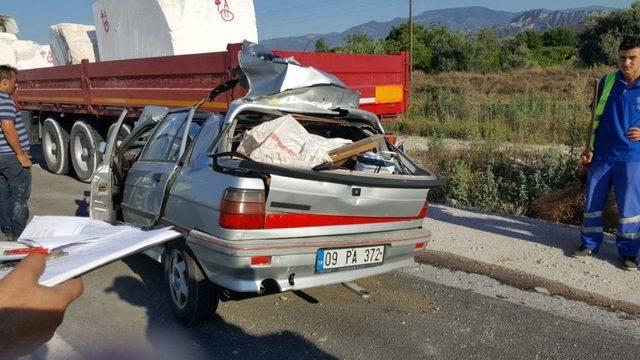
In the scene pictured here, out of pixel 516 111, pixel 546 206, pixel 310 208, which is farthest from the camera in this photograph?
pixel 516 111

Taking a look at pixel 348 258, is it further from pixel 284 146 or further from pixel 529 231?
pixel 529 231

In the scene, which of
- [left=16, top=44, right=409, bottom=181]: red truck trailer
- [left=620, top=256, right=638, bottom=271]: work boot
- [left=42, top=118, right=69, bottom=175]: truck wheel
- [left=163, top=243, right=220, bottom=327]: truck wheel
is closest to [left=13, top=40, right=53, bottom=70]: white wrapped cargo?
[left=16, top=44, right=409, bottom=181]: red truck trailer

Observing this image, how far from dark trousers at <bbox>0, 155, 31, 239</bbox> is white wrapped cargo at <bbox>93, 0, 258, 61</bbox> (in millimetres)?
3363

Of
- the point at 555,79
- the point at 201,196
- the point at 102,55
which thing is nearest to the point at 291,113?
the point at 201,196

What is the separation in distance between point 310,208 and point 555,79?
2414 centimetres

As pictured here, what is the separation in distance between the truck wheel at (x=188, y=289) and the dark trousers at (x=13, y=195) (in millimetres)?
2602

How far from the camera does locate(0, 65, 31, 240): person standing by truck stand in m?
5.34

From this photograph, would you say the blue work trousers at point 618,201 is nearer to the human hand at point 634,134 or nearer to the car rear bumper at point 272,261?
the human hand at point 634,134

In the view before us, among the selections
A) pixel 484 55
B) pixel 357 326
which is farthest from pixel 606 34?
pixel 357 326

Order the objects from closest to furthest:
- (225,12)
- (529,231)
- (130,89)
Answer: (529,231) < (130,89) < (225,12)

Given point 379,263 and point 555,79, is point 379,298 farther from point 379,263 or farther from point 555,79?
point 555,79

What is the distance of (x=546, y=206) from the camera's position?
6.52 metres

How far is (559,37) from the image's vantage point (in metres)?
48.0

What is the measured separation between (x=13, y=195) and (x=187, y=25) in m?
3.79
